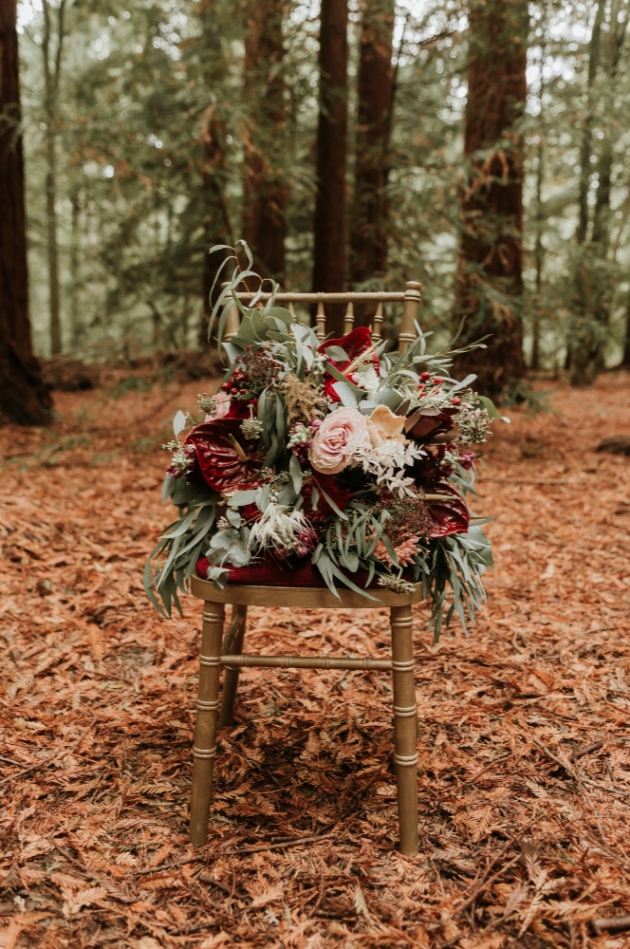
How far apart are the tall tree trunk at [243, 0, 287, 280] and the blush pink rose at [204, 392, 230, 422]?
365 cm

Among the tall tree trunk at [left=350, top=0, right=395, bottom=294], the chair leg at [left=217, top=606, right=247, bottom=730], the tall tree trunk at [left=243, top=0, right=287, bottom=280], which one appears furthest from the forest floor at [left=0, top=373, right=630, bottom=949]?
the tall tree trunk at [left=350, top=0, right=395, bottom=294]

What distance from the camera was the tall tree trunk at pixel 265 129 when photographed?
17.5 feet

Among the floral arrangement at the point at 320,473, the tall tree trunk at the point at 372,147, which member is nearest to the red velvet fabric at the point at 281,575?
the floral arrangement at the point at 320,473

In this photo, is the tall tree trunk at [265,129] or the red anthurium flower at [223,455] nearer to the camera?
the red anthurium flower at [223,455]

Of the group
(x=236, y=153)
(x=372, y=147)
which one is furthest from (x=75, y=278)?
(x=372, y=147)

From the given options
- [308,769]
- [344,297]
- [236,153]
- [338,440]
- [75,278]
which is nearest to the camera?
[338,440]

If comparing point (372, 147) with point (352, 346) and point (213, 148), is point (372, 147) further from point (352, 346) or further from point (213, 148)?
point (352, 346)

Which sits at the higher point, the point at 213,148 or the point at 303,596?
the point at 213,148

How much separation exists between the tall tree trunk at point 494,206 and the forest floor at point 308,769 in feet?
8.50

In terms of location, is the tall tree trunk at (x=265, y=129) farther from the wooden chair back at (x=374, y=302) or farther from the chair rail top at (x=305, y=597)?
the chair rail top at (x=305, y=597)

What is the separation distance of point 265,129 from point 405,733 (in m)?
4.91

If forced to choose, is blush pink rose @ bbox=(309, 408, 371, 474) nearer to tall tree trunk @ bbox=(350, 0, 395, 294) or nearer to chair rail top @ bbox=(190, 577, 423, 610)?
chair rail top @ bbox=(190, 577, 423, 610)

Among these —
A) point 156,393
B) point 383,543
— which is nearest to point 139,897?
point 383,543

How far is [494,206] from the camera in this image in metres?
6.08
